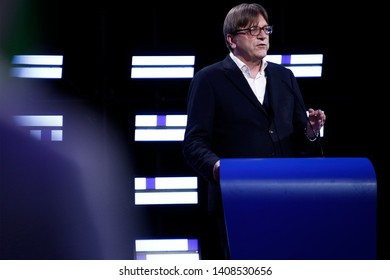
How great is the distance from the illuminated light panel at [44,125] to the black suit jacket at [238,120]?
6.13 feet

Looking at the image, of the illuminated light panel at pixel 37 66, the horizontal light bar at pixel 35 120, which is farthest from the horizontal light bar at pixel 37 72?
the horizontal light bar at pixel 35 120

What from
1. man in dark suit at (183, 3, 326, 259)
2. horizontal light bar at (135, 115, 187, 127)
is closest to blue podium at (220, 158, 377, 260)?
man in dark suit at (183, 3, 326, 259)

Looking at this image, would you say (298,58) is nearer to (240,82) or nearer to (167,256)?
(167,256)

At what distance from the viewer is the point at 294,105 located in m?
1.96

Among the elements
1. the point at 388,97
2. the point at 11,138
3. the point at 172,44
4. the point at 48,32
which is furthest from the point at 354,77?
the point at 11,138

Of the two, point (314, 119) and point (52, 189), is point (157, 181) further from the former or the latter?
point (314, 119)

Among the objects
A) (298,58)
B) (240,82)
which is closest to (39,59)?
(298,58)

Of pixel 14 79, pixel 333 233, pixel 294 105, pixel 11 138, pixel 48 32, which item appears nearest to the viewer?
pixel 333 233

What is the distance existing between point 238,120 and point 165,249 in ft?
6.37

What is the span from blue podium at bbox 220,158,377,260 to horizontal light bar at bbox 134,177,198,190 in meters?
2.28

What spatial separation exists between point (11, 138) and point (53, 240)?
469mm

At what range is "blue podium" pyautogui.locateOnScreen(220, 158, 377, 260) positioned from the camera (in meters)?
1.38

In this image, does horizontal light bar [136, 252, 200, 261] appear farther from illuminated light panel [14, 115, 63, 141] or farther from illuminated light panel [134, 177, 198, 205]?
illuminated light panel [14, 115, 63, 141]

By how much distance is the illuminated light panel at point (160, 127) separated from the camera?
3635 mm
